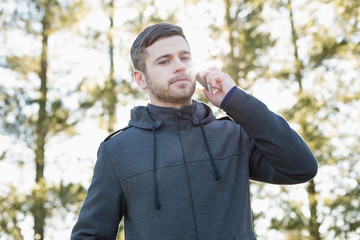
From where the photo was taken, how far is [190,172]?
2117mm

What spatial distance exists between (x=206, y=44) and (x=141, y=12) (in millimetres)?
2004

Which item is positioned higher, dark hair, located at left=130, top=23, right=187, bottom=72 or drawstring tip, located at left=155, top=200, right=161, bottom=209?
dark hair, located at left=130, top=23, right=187, bottom=72

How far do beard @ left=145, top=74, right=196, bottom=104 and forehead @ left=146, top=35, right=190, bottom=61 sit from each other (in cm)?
16

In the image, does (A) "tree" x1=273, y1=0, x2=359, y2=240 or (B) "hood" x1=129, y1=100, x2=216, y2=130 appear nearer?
(B) "hood" x1=129, y1=100, x2=216, y2=130

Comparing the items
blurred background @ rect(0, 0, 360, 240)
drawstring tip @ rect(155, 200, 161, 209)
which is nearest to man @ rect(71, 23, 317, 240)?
drawstring tip @ rect(155, 200, 161, 209)

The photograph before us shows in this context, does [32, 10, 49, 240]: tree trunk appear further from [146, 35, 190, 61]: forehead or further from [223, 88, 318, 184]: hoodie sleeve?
[223, 88, 318, 184]: hoodie sleeve

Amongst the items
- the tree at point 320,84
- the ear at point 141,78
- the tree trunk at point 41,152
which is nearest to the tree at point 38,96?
the tree trunk at point 41,152

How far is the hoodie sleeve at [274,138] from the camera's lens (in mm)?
2002

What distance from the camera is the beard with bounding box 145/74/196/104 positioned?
2246 millimetres

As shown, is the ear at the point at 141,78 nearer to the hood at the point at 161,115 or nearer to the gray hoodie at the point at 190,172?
the hood at the point at 161,115

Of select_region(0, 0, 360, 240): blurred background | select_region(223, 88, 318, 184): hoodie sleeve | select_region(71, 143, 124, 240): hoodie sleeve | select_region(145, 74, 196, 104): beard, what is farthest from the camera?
select_region(0, 0, 360, 240): blurred background

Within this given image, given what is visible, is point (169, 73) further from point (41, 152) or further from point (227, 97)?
point (41, 152)

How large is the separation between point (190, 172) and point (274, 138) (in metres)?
0.43

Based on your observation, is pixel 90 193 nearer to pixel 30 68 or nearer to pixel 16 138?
pixel 16 138
